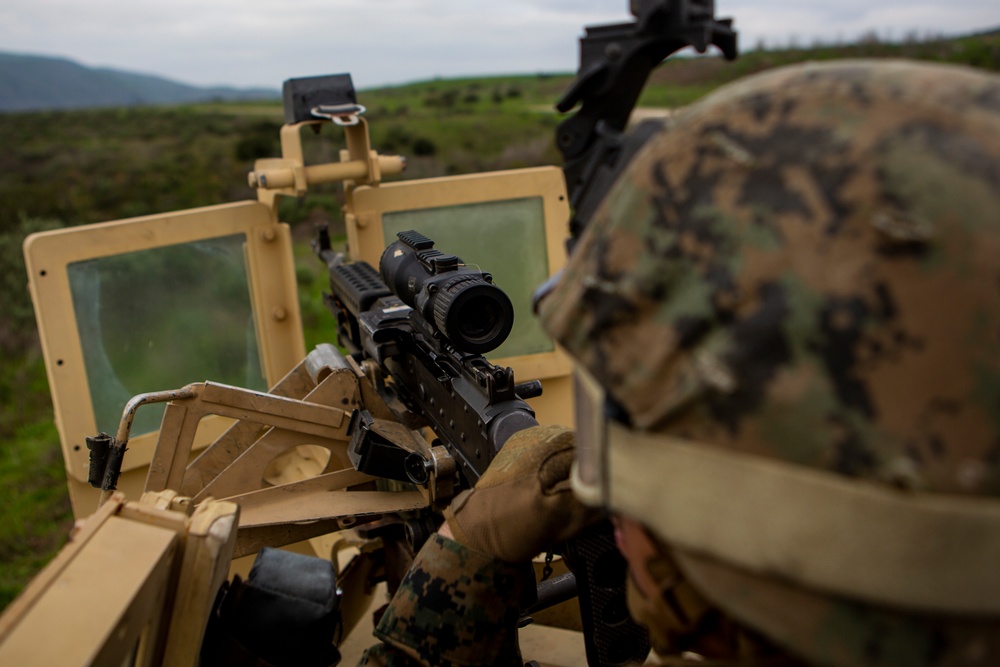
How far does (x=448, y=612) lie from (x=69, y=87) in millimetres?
110410

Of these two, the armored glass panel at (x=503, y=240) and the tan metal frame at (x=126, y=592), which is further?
the armored glass panel at (x=503, y=240)

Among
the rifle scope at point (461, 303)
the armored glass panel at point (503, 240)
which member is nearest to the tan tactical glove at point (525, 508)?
the rifle scope at point (461, 303)

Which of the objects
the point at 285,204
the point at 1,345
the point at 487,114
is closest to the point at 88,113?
the point at 487,114

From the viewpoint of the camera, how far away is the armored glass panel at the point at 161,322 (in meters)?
3.21

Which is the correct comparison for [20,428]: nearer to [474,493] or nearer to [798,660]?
[474,493]

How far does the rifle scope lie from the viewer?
2.12 meters

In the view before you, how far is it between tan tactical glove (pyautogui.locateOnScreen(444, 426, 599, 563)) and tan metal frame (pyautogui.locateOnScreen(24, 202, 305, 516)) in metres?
2.18

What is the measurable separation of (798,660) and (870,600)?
0.70 ft

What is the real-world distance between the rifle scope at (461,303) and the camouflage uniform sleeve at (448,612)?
28.0 inches

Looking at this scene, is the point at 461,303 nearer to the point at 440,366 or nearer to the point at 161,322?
the point at 440,366

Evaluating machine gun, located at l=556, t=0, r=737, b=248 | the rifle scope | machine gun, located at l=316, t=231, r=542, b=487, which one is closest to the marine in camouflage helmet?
machine gun, located at l=556, t=0, r=737, b=248

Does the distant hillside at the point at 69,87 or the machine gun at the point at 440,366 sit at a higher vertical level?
the distant hillside at the point at 69,87

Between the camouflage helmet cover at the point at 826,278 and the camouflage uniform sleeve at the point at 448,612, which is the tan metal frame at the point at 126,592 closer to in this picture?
the camouflage uniform sleeve at the point at 448,612

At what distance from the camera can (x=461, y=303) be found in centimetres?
212
